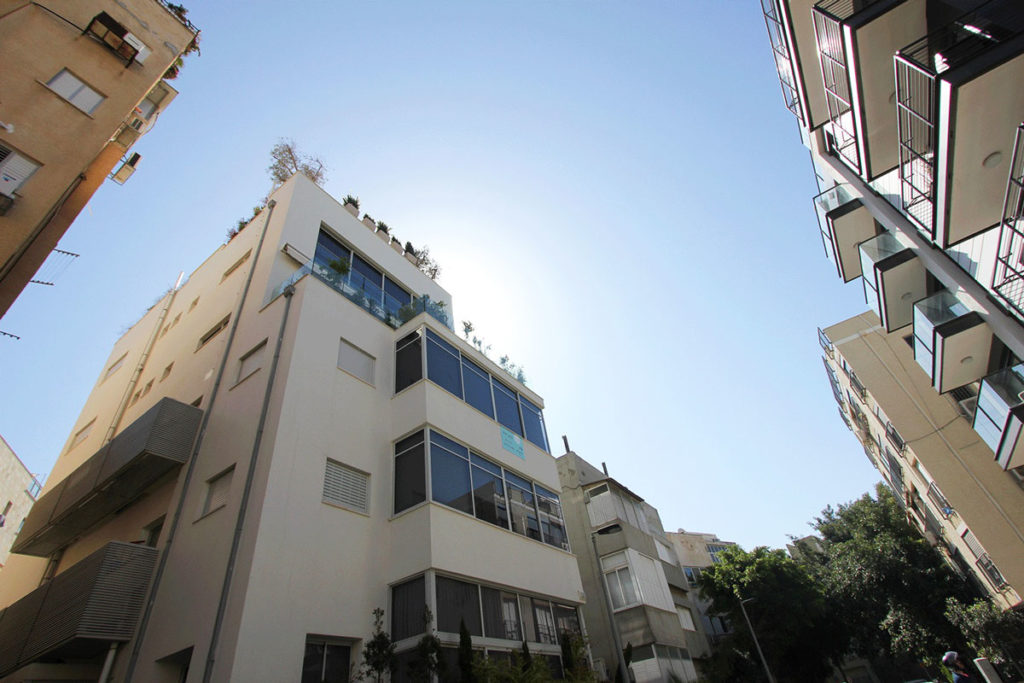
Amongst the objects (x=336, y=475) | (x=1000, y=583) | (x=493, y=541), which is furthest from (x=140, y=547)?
(x=1000, y=583)

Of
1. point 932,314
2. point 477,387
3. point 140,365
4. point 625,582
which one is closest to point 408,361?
point 477,387

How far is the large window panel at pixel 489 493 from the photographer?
41.4 ft

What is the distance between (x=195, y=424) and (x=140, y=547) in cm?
327

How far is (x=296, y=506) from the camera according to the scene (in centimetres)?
1012

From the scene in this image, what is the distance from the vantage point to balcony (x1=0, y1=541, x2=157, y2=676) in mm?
9258

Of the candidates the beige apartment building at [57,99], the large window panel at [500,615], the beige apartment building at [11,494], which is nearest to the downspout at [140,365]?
the beige apartment building at [57,99]

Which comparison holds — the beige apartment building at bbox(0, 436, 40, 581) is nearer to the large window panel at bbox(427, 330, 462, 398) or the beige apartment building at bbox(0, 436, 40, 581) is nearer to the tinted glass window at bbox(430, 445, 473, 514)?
the large window panel at bbox(427, 330, 462, 398)

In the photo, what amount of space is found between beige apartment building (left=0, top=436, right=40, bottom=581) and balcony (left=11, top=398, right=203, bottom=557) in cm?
1620

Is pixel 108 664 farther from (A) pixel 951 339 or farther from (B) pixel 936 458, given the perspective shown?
(B) pixel 936 458

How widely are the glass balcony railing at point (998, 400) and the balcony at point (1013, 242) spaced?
68.8 inches

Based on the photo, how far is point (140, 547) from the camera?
1057cm

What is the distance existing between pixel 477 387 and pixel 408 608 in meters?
6.90

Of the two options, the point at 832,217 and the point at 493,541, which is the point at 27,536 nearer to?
the point at 493,541

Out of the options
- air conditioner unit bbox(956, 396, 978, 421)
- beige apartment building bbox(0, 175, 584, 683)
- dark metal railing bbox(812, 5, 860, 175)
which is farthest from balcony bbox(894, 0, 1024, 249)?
beige apartment building bbox(0, 175, 584, 683)
